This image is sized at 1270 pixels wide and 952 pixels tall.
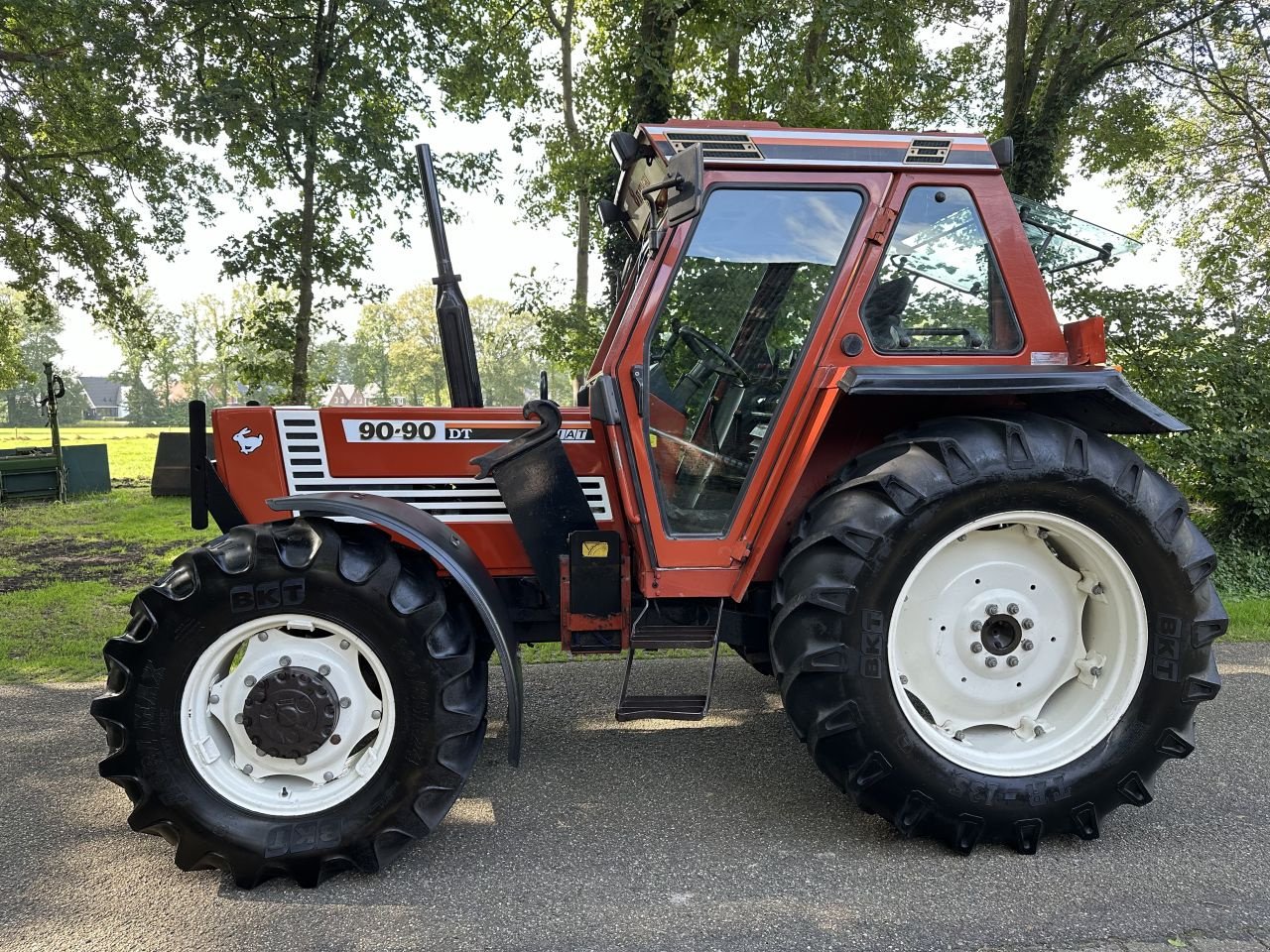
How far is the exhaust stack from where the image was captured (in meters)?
3.19

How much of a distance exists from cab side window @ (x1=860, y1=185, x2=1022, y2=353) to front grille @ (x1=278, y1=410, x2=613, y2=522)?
1.23m

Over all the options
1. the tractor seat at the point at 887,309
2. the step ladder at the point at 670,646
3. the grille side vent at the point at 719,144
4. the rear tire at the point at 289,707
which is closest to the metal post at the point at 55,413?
the rear tire at the point at 289,707

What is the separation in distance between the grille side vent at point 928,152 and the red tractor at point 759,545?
0.04 ft

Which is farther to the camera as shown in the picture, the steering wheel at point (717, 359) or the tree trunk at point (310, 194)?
the tree trunk at point (310, 194)

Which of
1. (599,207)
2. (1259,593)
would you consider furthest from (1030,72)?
(599,207)

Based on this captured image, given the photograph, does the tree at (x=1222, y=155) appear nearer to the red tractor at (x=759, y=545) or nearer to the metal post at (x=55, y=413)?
the red tractor at (x=759, y=545)

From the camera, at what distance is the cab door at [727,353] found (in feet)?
9.09

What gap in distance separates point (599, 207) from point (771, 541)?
1.66 m

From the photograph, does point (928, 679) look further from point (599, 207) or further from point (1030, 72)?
point (1030, 72)

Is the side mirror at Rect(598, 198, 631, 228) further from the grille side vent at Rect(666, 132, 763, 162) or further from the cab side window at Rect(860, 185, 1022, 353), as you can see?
the cab side window at Rect(860, 185, 1022, 353)

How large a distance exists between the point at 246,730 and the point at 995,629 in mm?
2521

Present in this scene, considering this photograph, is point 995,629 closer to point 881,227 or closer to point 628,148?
point 881,227

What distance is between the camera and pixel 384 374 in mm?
54094

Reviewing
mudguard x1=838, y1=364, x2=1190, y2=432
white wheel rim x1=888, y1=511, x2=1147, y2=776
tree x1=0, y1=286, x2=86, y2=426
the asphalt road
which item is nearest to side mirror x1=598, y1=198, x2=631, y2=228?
mudguard x1=838, y1=364, x2=1190, y2=432
